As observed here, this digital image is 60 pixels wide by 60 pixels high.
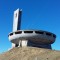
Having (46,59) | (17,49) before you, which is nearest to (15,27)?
(17,49)

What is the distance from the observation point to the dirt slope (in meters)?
56.9

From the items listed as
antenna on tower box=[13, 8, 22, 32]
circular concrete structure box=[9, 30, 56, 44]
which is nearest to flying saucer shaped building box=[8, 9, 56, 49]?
circular concrete structure box=[9, 30, 56, 44]

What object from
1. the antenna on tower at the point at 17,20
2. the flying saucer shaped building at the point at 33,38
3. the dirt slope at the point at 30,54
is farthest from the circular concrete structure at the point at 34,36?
the dirt slope at the point at 30,54

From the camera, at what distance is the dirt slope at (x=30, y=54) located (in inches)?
2240

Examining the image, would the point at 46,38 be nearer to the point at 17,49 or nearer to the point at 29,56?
the point at 17,49

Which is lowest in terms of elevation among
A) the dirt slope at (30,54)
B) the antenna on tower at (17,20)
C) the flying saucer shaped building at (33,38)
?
the dirt slope at (30,54)

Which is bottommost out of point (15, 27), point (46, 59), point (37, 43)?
point (46, 59)

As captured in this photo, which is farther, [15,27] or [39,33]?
[15,27]

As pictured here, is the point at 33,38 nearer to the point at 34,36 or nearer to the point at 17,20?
the point at 34,36

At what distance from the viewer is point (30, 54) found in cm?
6394

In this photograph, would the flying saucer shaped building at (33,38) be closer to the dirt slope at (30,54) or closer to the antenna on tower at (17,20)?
the antenna on tower at (17,20)

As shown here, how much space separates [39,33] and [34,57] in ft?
65.2

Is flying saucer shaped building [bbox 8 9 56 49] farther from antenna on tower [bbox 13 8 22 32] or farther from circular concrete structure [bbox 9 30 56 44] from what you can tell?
antenna on tower [bbox 13 8 22 32]

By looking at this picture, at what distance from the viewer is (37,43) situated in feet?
263
